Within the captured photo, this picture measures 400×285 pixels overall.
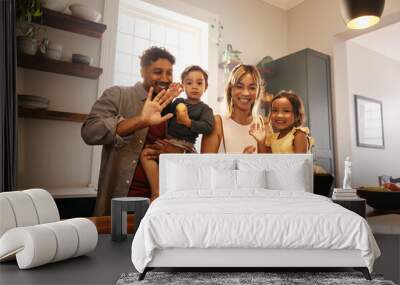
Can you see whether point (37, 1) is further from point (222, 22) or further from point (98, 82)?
point (222, 22)

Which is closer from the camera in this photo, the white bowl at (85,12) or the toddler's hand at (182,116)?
the white bowl at (85,12)

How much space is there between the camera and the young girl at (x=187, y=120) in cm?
403

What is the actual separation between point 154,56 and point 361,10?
226 cm

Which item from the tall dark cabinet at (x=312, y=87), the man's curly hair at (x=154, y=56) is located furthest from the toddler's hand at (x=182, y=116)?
the tall dark cabinet at (x=312, y=87)

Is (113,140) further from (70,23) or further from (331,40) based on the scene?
(331,40)

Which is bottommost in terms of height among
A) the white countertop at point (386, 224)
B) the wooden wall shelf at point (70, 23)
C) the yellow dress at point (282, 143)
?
the white countertop at point (386, 224)

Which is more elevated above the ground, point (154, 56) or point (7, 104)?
point (154, 56)

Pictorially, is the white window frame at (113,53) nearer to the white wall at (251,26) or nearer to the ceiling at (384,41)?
the white wall at (251,26)

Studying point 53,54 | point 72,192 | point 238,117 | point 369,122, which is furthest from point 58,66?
point 369,122

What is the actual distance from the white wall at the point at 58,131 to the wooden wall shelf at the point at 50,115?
49mm

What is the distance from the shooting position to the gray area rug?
2176 mm

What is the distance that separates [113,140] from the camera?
153 inches

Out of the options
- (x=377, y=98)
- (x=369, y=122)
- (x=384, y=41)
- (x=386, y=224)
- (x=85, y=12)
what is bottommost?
(x=386, y=224)

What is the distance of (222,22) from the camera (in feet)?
15.3
